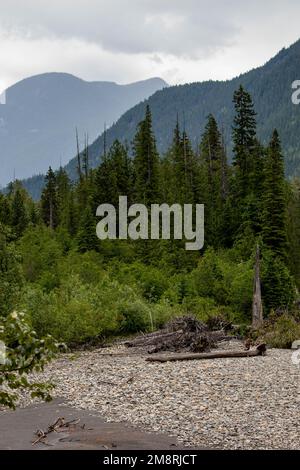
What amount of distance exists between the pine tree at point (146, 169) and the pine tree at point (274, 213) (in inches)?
562

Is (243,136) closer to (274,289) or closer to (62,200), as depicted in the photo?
(62,200)

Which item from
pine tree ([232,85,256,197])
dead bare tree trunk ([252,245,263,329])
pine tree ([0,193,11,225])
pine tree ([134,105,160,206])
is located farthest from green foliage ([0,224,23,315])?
pine tree ([232,85,256,197])

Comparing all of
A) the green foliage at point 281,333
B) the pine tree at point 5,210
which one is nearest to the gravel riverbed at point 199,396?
the green foliage at point 281,333

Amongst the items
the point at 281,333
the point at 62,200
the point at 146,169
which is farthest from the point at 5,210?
the point at 281,333

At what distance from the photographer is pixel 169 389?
1599cm

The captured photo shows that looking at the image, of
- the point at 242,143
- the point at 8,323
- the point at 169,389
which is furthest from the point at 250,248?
the point at 8,323

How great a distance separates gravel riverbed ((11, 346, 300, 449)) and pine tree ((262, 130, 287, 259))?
87.9 feet

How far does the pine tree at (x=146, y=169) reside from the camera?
62.0 m

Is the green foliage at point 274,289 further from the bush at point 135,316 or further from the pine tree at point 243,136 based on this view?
the pine tree at point 243,136

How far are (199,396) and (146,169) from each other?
49.8m

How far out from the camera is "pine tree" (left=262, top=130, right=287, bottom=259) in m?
47.8

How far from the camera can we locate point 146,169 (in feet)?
209

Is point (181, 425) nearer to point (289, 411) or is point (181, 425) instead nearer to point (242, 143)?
point (289, 411)

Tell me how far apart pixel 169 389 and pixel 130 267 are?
95.1 ft
